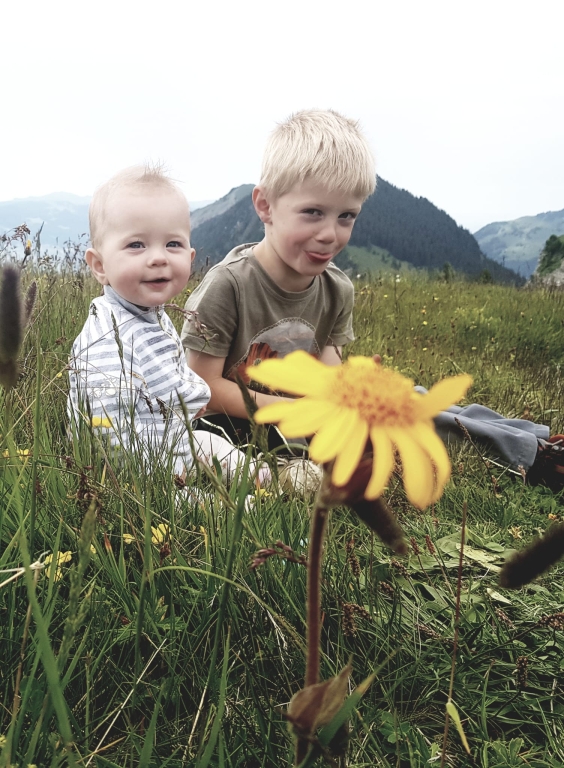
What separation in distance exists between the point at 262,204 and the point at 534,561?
111 inches

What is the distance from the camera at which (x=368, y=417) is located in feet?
1.71

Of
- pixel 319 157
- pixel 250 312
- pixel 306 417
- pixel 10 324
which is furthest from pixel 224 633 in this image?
pixel 319 157

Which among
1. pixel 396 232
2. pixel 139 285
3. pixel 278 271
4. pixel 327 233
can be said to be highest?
pixel 396 232

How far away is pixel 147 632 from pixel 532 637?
0.94 metres

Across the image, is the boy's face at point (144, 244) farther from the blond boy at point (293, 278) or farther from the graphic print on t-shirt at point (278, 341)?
the graphic print on t-shirt at point (278, 341)

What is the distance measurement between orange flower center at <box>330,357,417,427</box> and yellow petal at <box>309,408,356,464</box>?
11mm

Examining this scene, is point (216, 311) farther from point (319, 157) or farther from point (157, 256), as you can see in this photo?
point (319, 157)

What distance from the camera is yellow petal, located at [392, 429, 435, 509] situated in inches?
20.1

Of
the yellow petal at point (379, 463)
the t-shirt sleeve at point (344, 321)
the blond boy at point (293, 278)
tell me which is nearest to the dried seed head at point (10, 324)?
the yellow petal at point (379, 463)

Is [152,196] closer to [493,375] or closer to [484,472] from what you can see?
[484,472]

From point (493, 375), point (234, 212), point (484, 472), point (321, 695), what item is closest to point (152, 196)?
point (484, 472)

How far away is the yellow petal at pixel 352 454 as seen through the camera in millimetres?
475

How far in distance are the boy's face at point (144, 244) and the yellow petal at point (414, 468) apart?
193cm

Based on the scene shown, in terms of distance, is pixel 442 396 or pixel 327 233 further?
pixel 327 233
